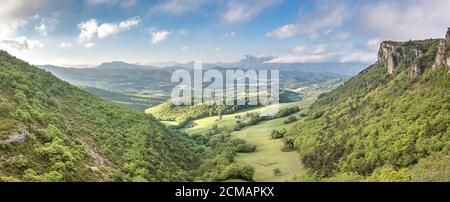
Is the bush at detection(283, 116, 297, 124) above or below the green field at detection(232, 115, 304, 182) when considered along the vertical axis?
above

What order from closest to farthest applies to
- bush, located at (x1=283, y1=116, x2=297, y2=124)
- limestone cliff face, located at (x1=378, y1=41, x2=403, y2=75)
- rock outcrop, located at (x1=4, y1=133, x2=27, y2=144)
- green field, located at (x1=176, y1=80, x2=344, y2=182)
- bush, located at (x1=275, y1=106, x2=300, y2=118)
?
rock outcrop, located at (x1=4, y1=133, x2=27, y2=144), green field, located at (x1=176, y1=80, x2=344, y2=182), limestone cliff face, located at (x1=378, y1=41, x2=403, y2=75), bush, located at (x1=283, y1=116, x2=297, y2=124), bush, located at (x1=275, y1=106, x2=300, y2=118)

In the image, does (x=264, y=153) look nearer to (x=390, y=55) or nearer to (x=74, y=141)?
(x=390, y=55)

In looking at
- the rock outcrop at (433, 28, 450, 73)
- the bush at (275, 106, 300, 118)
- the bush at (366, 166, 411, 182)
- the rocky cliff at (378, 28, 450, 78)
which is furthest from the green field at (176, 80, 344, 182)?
the rocky cliff at (378, 28, 450, 78)

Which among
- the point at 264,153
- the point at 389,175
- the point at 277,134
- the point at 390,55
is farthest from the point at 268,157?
the point at 390,55

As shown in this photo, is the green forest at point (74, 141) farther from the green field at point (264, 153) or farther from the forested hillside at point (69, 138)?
the green field at point (264, 153)

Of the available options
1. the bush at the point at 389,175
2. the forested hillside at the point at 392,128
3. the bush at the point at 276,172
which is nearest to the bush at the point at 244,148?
the forested hillside at the point at 392,128

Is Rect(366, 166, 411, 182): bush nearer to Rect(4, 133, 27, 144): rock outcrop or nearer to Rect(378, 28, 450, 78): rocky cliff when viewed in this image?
Rect(378, 28, 450, 78): rocky cliff
